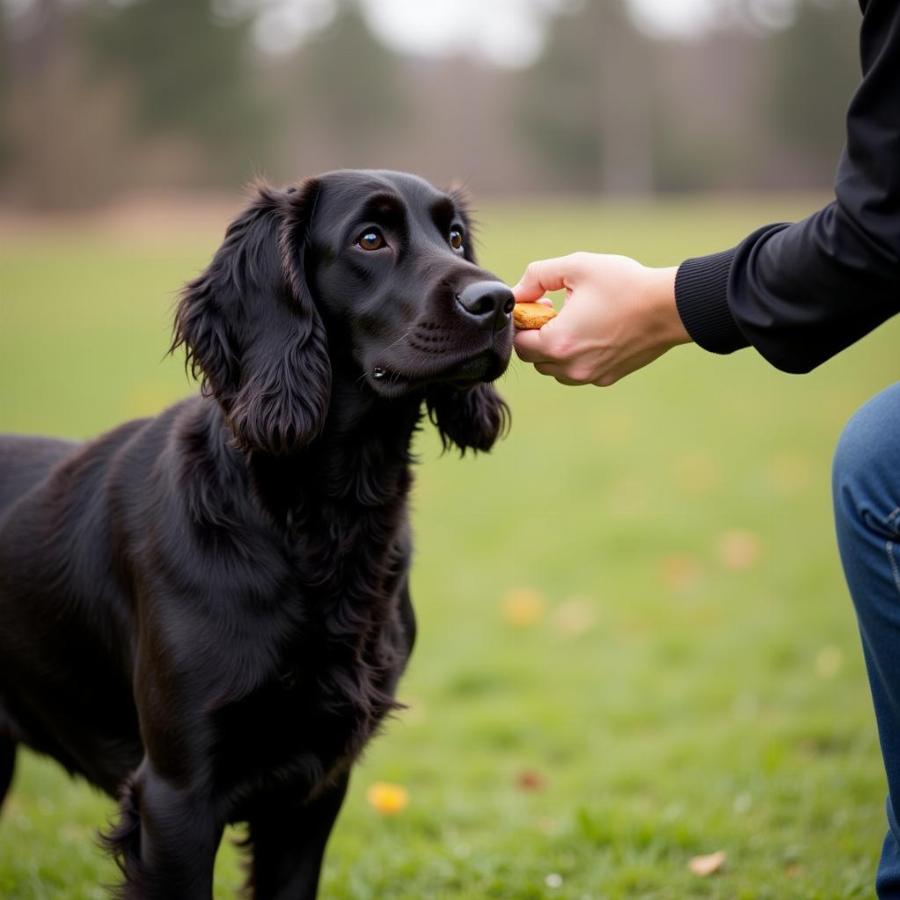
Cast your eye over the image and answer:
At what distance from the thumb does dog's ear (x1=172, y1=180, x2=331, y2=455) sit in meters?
0.49

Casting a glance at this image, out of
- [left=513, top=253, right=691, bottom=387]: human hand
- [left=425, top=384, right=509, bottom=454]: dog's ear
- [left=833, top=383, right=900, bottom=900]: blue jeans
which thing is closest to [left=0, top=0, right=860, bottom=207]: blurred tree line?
[left=425, top=384, right=509, bottom=454]: dog's ear

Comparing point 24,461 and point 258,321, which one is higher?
point 258,321

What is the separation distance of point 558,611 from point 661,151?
130 ft

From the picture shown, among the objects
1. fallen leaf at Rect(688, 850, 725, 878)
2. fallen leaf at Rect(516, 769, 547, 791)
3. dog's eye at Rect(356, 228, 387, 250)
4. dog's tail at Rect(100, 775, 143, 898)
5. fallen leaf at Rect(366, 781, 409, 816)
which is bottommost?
fallen leaf at Rect(516, 769, 547, 791)

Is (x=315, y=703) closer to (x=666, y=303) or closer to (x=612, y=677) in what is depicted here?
(x=666, y=303)

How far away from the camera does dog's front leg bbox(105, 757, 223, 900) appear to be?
222 centimetres

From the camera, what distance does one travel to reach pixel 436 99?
140 feet

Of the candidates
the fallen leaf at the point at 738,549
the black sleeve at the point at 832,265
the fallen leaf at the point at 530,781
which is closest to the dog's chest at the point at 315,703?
the black sleeve at the point at 832,265

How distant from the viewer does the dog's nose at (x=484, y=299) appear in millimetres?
2275

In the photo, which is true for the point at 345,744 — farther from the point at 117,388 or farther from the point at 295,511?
the point at 117,388

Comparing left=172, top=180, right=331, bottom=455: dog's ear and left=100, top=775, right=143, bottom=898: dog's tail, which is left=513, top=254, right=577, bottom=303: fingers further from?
left=100, top=775, right=143, bottom=898: dog's tail

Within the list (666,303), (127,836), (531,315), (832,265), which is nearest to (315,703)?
(127,836)

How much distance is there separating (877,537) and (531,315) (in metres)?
0.98

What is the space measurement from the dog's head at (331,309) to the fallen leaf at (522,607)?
2796mm
